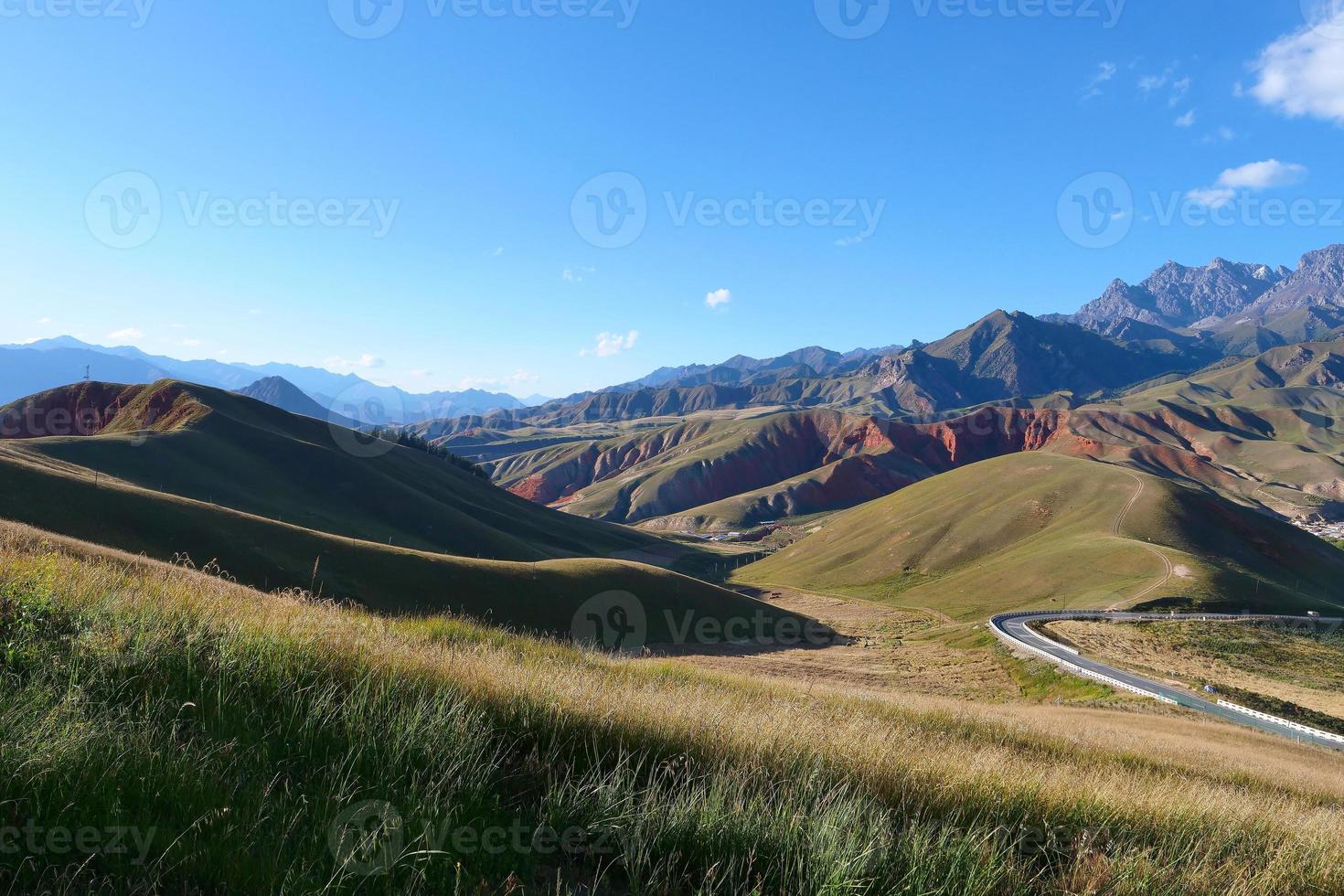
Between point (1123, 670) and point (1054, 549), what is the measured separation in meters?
48.0

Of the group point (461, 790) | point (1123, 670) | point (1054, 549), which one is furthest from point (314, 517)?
point (1054, 549)

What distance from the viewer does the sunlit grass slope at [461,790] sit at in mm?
3525

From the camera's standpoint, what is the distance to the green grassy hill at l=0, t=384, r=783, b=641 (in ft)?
132

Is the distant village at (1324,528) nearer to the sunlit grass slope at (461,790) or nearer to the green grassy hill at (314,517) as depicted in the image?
the green grassy hill at (314,517)

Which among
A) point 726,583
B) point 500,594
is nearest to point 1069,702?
point 500,594

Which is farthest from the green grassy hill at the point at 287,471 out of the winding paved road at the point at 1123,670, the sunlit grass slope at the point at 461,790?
the sunlit grass slope at the point at 461,790

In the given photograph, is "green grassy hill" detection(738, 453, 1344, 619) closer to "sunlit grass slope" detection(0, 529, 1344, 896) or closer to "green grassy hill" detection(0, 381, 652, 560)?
"green grassy hill" detection(0, 381, 652, 560)

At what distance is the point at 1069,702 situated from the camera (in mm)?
38688

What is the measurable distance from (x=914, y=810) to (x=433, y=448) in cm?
17342

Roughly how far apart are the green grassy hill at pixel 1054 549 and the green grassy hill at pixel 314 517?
3649cm

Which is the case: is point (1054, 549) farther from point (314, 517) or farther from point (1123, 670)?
point (314, 517)

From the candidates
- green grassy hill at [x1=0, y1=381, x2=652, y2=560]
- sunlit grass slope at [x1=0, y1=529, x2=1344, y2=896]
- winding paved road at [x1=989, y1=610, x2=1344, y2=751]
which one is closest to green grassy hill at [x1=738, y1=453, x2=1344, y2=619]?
winding paved road at [x1=989, y1=610, x2=1344, y2=751]

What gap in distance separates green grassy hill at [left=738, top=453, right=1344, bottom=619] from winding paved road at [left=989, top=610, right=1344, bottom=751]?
502 centimetres

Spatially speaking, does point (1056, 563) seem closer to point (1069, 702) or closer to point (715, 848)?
point (1069, 702)
